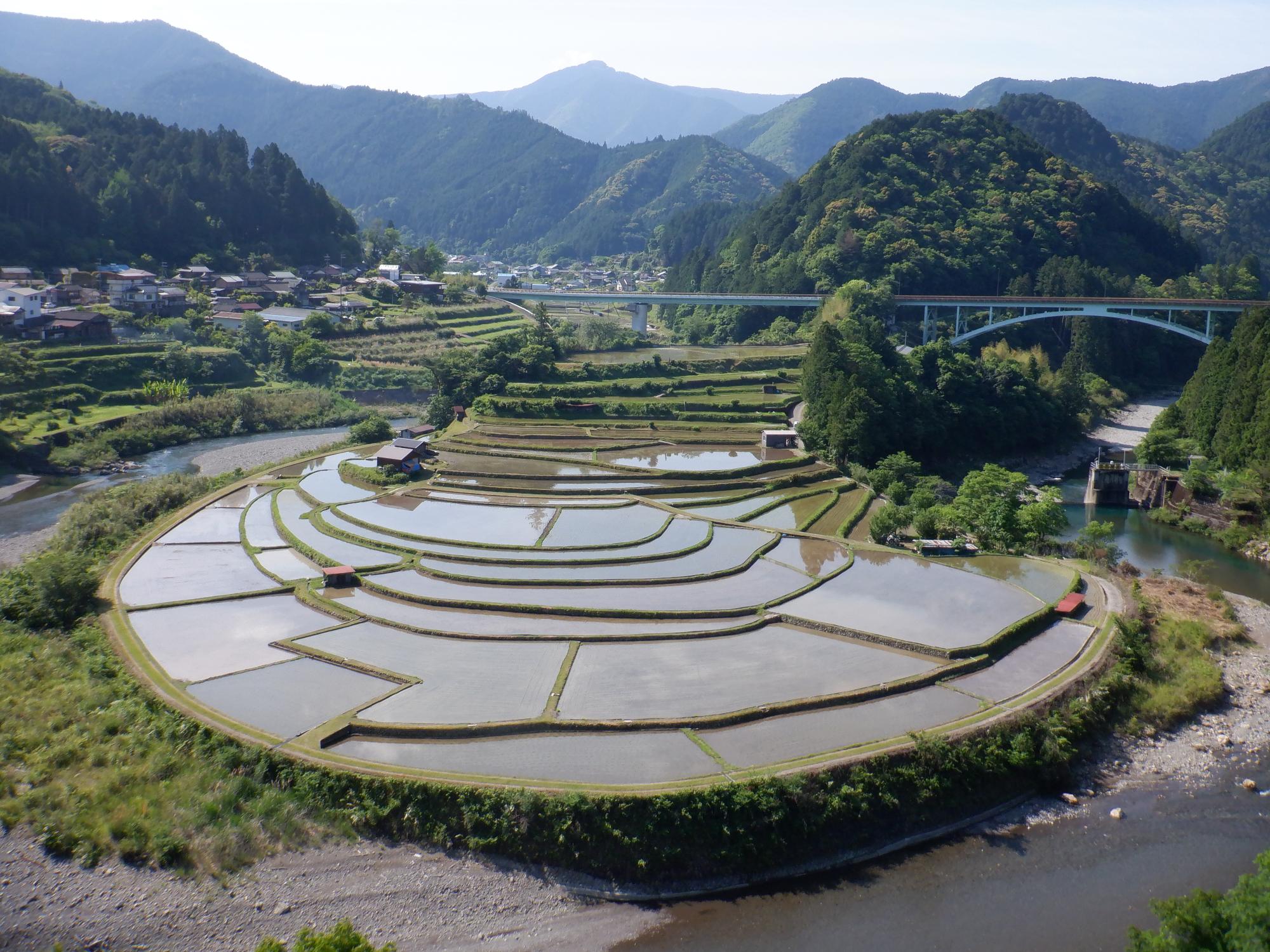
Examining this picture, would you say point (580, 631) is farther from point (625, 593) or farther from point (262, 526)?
point (262, 526)

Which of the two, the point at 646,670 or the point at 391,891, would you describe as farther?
the point at 646,670

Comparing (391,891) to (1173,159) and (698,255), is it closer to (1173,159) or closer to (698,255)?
(698,255)

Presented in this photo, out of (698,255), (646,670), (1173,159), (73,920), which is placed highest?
(1173,159)

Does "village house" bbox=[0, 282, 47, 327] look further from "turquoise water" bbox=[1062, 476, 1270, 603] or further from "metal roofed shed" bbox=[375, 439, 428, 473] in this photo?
"turquoise water" bbox=[1062, 476, 1270, 603]

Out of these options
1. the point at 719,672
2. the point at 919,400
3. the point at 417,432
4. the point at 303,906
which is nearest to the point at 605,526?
the point at 719,672

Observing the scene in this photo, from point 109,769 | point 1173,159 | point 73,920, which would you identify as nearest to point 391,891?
point 73,920

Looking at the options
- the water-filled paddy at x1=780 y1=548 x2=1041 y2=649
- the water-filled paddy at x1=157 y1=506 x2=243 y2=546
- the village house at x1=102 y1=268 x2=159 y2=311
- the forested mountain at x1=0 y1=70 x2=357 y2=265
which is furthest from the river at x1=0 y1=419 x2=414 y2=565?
the forested mountain at x1=0 y1=70 x2=357 y2=265
